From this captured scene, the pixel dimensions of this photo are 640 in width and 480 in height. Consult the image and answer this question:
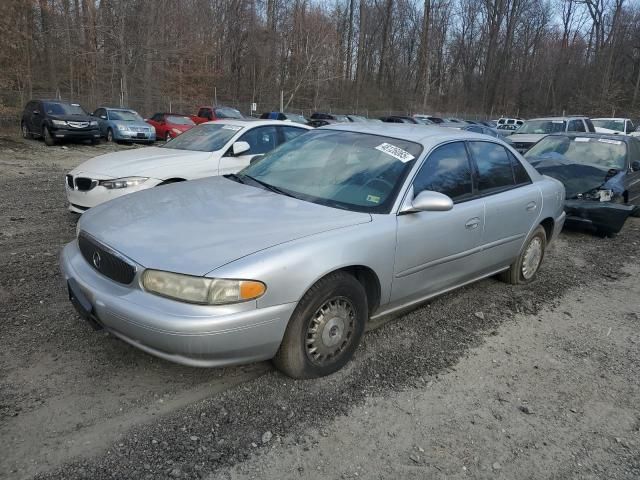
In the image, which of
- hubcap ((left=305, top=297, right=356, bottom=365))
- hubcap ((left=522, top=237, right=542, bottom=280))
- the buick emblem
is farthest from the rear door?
the buick emblem

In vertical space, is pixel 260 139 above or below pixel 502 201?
above

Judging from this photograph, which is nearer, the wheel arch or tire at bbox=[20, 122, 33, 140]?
the wheel arch

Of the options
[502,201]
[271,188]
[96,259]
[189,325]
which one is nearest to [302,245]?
[189,325]

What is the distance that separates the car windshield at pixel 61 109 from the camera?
16.8 meters

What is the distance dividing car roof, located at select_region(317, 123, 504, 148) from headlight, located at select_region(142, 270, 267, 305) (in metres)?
1.92

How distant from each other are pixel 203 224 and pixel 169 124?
19274mm

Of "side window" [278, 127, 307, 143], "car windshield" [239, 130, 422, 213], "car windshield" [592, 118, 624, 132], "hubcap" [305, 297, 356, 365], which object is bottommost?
"hubcap" [305, 297, 356, 365]

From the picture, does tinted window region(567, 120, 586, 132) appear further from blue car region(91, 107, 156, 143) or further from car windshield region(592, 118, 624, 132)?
blue car region(91, 107, 156, 143)

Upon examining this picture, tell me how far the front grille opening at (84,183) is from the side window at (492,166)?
167 inches

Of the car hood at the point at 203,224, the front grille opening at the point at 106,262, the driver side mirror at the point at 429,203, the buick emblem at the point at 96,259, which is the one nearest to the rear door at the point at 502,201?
the driver side mirror at the point at 429,203

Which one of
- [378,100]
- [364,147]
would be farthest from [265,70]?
[364,147]

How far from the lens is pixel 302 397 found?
2.98m

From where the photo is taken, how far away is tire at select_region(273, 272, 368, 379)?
9.54ft

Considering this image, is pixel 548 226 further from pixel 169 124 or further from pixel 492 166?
pixel 169 124
